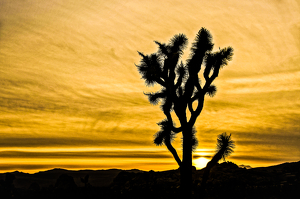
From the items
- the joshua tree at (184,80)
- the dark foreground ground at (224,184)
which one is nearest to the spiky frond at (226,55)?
the joshua tree at (184,80)

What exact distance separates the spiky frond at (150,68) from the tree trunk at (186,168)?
108 inches

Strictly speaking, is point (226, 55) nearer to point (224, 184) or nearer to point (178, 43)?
point (178, 43)

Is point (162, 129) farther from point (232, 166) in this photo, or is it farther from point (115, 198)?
point (232, 166)

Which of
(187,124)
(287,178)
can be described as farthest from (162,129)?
(287,178)

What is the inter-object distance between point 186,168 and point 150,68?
4.64m

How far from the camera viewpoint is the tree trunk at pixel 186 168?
1226 centimetres

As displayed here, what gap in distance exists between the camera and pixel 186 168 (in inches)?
488

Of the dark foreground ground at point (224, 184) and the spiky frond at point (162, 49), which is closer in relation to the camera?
the spiky frond at point (162, 49)

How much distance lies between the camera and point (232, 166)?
35.2m

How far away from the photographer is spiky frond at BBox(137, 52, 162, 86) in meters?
12.2

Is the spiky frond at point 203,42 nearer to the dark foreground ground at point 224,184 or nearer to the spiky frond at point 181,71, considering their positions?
the spiky frond at point 181,71

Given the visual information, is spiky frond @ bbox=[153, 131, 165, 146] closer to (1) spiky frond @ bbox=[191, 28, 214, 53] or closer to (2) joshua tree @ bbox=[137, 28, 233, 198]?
(2) joshua tree @ bbox=[137, 28, 233, 198]

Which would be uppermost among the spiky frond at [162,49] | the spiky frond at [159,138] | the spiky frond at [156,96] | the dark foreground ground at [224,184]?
the spiky frond at [162,49]

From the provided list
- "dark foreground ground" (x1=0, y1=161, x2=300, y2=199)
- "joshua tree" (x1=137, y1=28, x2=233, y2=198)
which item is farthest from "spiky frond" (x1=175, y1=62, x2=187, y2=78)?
"dark foreground ground" (x1=0, y1=161, x2=300, y2=199)
